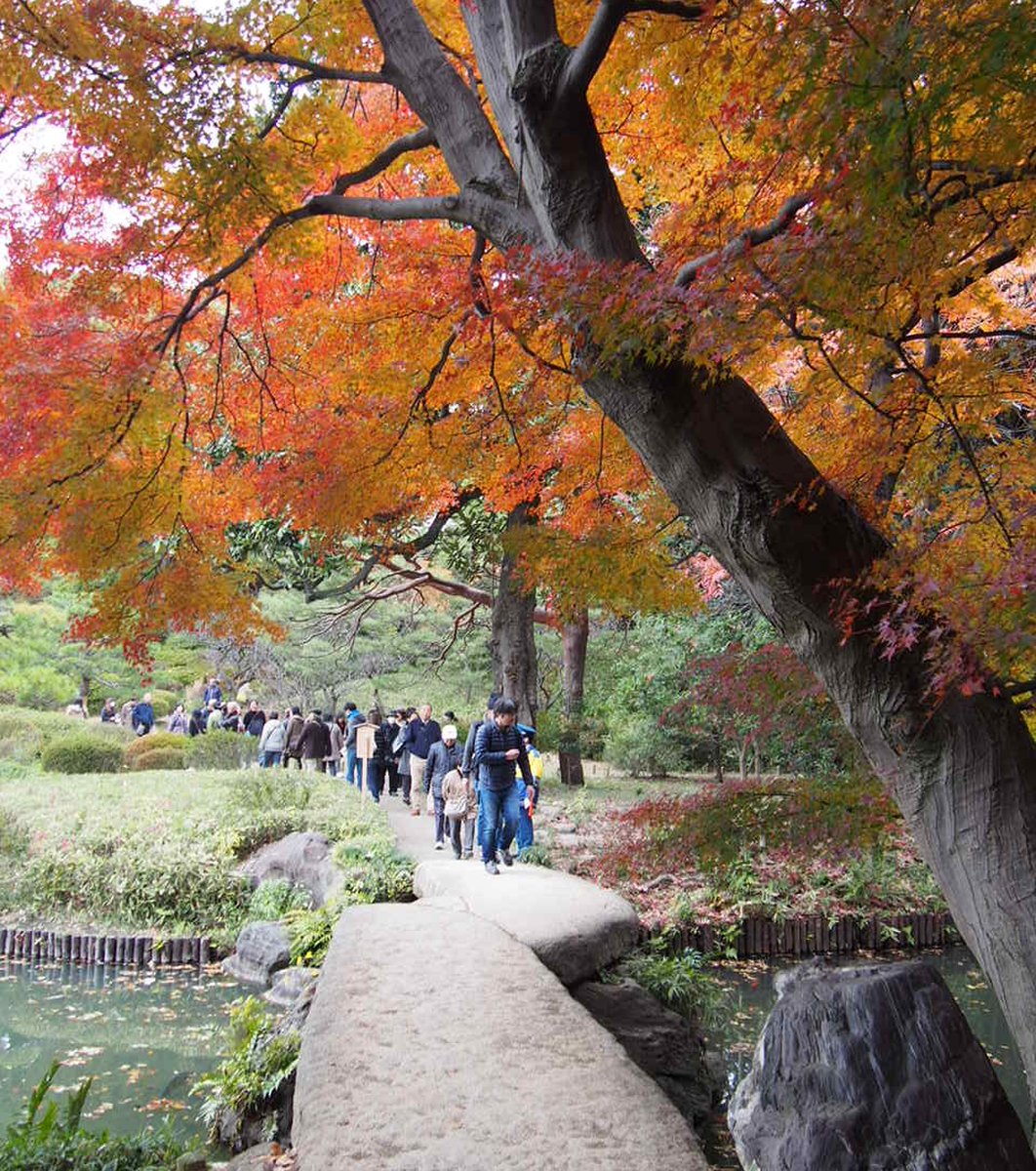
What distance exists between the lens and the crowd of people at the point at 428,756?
8.12 metres

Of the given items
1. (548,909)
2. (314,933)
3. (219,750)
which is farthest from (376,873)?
(219,750)

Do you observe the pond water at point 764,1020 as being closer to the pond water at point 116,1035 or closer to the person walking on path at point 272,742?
the pond water at point 116,1035

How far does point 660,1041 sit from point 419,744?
735 centimetres

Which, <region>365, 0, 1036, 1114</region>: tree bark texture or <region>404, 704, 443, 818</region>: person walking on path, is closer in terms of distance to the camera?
<region>365, 0, 1036, 1114</region>: tree bark texture

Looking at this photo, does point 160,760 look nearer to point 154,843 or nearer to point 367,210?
point 154,843

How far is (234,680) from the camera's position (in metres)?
25.5

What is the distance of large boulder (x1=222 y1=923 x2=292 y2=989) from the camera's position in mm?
9234

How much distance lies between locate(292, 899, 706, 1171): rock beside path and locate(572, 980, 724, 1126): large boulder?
827mm

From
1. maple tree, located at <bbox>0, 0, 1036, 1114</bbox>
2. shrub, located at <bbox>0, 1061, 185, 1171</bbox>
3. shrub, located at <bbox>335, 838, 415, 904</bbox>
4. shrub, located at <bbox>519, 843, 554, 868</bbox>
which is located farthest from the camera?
shrub, located at <bbox>519, 843, 554, 868</bbox>

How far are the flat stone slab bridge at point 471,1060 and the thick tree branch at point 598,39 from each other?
3990mm

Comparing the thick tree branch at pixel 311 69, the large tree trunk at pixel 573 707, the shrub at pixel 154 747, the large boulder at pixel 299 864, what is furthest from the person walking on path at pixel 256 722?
the thick tree branch at pixel 311 69

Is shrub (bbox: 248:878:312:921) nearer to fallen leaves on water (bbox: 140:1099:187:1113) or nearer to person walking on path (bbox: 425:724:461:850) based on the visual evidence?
person walking on path (bbox: 425:724:461:850)

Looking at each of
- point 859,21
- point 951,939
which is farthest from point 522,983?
point 951,939

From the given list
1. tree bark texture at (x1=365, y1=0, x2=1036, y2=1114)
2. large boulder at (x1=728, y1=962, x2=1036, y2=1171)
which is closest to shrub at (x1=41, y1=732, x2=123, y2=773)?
tree bark texture at (x1=365, y1=0, x2=1036, y2=1114)
